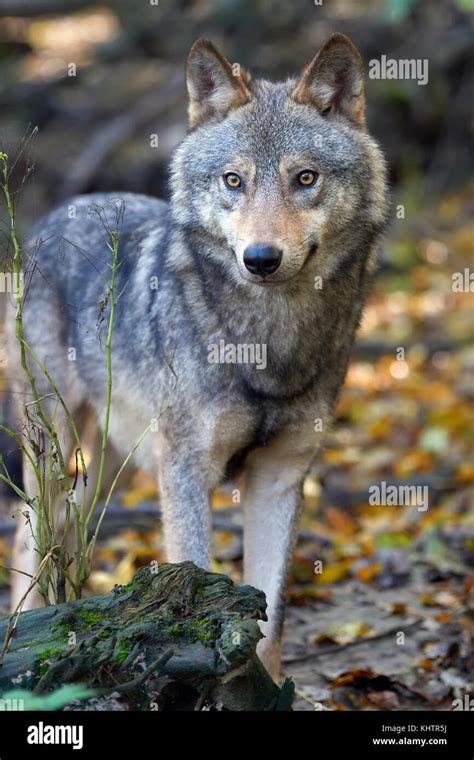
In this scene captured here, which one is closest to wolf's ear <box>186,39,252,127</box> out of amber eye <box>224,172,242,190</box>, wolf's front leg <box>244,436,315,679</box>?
amber eye <box>224,172,242,190</box>

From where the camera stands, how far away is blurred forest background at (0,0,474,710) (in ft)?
19.2

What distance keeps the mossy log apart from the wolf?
1.14m

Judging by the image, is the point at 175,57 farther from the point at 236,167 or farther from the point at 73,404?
the point at 236,167

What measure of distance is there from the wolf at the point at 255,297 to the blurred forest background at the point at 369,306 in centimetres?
83

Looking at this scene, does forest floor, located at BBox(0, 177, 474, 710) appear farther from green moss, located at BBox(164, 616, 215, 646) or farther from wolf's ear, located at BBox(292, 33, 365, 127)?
wolf's ear, located at BBox(292, 33, 365, 127)

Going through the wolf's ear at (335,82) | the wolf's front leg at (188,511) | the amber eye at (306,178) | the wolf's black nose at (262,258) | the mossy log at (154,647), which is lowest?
the mossy log at (154,647)

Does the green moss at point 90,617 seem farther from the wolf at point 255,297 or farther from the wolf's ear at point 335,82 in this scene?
the wolf's ear at point 335,82

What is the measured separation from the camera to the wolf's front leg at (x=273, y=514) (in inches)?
208

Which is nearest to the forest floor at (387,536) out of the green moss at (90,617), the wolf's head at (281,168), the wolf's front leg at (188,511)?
the wolf's front leg at (188,511)

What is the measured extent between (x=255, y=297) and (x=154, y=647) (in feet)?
6.27

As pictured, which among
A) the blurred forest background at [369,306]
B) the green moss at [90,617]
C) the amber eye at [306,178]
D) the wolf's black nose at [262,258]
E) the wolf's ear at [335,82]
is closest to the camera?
the green moss at [90,617]

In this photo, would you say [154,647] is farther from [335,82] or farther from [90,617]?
[335,82]

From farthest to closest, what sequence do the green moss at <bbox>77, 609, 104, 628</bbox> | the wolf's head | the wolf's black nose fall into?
the wolf's head → the wolf's black nose → the green moss at <bbox>77, 609, 104, 628</bbox>
